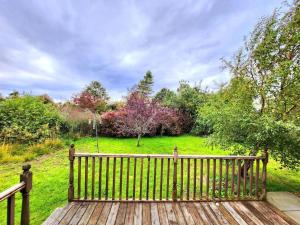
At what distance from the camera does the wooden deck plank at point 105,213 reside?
2467mm

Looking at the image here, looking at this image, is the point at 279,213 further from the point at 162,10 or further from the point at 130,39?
the point at 130,39

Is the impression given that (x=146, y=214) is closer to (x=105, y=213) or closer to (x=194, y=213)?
(x=105, y=213)

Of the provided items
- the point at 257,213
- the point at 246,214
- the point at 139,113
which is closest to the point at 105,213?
the point at 246,214

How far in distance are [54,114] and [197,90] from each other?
32.6 ft

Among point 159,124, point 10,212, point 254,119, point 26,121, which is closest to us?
point 10,212

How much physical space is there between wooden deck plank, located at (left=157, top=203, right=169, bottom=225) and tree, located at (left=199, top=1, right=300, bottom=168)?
192 cm

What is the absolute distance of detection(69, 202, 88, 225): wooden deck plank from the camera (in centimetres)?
243

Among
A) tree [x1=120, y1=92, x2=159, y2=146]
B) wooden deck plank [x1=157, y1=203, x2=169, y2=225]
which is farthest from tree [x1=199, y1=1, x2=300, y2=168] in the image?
tree [x1=120, y1=92, x2=159, y2=146]

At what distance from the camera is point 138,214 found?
105 inches

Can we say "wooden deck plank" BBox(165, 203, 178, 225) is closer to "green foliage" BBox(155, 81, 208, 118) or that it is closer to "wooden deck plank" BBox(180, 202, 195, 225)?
"wooden deck plank" BBox(180, 202, 195, 225)

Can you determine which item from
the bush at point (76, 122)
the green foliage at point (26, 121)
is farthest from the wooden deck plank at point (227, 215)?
the bush at point (76, 122)

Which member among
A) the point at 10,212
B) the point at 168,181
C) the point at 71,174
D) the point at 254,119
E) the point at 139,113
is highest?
the point at 139,113

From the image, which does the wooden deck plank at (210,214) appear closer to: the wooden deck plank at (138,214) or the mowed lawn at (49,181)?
the wooden deck plank at (138,214)

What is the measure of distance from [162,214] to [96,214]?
961 mm
